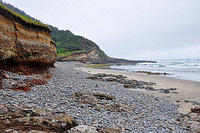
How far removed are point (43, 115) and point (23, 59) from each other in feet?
36.9

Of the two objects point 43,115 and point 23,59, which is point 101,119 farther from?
point 23,59

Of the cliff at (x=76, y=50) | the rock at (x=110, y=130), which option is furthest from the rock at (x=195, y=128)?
the cliff at (x=76, y=50)

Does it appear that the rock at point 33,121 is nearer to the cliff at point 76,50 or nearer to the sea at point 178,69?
the sea at point 178,69

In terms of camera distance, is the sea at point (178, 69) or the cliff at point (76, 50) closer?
the sea at point (178, 69)

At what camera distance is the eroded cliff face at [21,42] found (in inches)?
486

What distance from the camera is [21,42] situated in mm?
14391

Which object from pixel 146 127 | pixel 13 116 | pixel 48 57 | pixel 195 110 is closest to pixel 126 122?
pixel 146 127

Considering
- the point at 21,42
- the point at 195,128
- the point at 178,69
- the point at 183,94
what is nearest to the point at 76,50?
the point at 178,69

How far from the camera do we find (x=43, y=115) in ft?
18.3

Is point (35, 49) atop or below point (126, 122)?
atop

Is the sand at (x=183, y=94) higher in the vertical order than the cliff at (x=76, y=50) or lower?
lower

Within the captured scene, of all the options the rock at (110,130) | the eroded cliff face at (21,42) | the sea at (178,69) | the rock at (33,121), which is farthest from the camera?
the sea at (178,69)

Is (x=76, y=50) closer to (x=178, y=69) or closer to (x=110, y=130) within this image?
(x=178, y=69)

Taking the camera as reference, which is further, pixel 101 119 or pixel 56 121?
pixel 101 119
